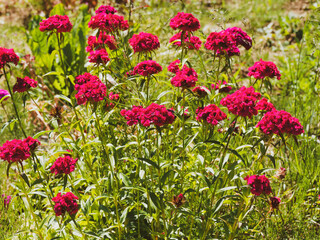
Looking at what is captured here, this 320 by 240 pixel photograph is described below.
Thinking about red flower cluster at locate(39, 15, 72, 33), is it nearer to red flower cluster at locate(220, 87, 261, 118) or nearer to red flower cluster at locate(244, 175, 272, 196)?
red flower cluster at locate(220, 87, 261, 118)

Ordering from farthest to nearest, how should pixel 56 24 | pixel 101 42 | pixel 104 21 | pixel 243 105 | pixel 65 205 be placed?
pixel 101 42 < pixel 104 21 < pixel 56 24 < pixel 65 205 < pixel 243 105

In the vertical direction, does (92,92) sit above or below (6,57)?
below

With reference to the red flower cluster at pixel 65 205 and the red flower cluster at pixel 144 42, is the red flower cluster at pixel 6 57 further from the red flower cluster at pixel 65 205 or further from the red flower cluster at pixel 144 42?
the red flower cluster at pixel 65 205

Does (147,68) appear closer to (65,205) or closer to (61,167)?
(61,167)

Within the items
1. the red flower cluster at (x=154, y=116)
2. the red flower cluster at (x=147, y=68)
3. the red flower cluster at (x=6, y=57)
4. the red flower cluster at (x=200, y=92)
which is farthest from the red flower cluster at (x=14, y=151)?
the red flower cluster at (x=200, y=92)

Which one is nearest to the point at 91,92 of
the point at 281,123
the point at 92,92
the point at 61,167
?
the point at 92,92

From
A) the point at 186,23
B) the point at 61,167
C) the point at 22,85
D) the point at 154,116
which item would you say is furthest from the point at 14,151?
the point at 186,23

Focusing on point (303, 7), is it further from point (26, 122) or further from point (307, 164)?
point (26, 122)

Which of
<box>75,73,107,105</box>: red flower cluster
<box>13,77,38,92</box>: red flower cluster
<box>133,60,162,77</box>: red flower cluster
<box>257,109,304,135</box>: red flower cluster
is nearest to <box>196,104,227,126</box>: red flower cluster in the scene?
<box>257,109,304,135</box>: red flower cluster

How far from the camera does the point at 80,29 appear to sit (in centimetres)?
475

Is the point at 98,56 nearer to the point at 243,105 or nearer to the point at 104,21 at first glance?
the point at 104,21

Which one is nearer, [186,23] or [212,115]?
[212,115]

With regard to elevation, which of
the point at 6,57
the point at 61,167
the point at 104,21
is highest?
the point at 104,21

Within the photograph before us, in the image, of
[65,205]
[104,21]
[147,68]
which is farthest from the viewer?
[104,21]
